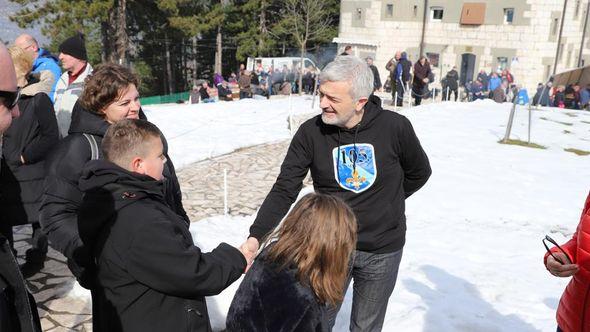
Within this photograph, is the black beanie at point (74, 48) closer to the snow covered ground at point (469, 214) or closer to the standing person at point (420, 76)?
the snow covered ground at point (469, 214)

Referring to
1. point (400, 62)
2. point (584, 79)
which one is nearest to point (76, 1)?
point (400, 62)

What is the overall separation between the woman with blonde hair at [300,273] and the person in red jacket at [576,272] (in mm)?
1110

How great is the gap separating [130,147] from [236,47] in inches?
1601

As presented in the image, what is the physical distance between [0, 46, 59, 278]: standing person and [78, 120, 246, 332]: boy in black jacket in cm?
219

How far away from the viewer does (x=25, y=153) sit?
162 inches

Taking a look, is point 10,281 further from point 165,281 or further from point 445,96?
point 445,96

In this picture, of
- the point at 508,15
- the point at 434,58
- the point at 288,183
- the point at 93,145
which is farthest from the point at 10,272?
the point at 434,58

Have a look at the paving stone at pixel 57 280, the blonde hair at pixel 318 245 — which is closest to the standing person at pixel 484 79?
the paving stone at pixel 57 280

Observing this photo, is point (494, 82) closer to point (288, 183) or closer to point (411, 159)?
point (411, 159)

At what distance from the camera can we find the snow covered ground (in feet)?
15.1

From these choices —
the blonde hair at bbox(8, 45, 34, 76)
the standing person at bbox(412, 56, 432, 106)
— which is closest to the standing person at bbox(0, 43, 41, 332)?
the blonde hair at bbox(8, 45, 34, 76)

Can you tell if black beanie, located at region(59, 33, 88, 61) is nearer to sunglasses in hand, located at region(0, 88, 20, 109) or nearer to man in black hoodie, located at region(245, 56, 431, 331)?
man in black hoodie, located at region(245, 56, 431, 331)

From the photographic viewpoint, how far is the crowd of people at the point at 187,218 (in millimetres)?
2025

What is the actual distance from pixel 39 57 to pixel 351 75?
4.26 m
